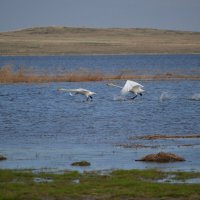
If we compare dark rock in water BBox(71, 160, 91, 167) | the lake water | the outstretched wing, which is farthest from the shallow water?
the outstretched wing

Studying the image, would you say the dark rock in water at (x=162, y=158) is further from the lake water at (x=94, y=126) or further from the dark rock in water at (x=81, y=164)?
the dark rock in water at (x=81, y=164)

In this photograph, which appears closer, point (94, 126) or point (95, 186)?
point (95, 186)

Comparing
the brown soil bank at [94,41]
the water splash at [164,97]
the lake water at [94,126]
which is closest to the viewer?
the lake water at [94,126]

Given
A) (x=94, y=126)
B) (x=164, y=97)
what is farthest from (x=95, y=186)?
(x=164, y=97)

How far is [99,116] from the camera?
90.5ft

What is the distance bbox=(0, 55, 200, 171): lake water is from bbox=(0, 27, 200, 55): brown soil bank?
79203mm

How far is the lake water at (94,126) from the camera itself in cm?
1625

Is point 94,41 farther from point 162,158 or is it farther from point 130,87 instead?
point 162,158

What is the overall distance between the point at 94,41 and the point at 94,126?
11586 cm

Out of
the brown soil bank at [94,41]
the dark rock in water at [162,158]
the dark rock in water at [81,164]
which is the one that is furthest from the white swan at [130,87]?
the brown soil bank at [94,41]

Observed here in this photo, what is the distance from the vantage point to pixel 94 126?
79.5ft

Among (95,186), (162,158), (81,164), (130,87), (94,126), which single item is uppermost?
(130,87)

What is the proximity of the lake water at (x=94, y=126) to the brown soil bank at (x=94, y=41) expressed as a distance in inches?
3118

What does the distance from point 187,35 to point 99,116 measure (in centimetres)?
13607
